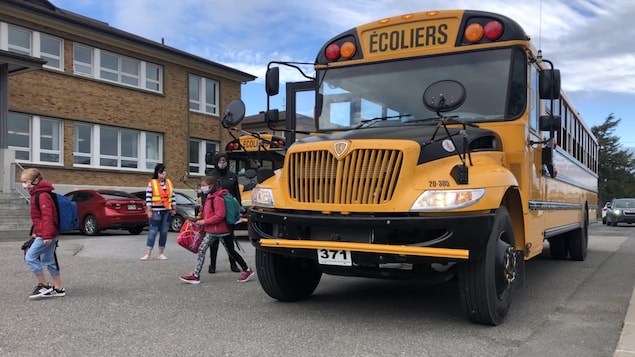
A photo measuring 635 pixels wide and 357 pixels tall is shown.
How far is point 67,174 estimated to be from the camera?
1986cm

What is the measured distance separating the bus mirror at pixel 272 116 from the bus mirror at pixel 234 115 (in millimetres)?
797

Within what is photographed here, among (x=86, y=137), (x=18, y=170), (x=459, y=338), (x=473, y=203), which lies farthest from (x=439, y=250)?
(x=86, y=137)

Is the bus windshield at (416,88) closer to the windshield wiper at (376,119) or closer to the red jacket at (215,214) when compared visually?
the windshield wiper at (376,119)

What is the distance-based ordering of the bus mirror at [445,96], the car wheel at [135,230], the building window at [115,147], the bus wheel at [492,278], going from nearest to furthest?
1. the bus wheel at [492,278]
2. the bus mirror at [445,96]
3. the car wheel at [135,230]
4. the building window at [115,147]

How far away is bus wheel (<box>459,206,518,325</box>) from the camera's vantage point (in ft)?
15.1

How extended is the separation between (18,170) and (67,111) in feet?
9.34

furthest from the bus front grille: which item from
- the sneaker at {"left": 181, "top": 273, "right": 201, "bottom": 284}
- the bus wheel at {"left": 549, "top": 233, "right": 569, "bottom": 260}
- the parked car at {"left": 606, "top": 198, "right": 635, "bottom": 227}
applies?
the parked car at {"left": 606, "top": 198, "right": 635, "bottom": 227}

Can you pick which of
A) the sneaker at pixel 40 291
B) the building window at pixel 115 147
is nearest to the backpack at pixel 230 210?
the sneaker at pixel 40 291

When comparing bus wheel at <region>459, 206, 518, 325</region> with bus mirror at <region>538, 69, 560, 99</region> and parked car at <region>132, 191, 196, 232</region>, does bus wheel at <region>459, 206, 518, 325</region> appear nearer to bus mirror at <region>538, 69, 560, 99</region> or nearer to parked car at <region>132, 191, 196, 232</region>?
bus mirror at <region>538, 69, 560, 99</region>

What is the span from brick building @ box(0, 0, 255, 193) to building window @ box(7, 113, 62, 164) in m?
0.03

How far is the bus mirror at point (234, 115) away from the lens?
18.4 ft

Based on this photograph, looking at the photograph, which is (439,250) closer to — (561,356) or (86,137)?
(561,356)

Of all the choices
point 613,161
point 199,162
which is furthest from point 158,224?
point 613,161

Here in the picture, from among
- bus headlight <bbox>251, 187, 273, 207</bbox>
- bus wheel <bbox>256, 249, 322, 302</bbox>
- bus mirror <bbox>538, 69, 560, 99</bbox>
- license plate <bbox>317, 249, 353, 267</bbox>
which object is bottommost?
bus wheel <bbox>256, 249, 322, 302</bbox>
